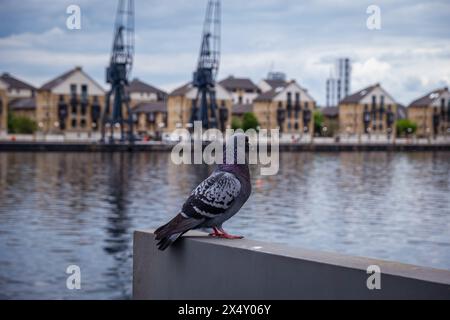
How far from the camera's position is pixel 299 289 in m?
4.56

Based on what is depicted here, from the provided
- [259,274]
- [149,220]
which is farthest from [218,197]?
[149,220]

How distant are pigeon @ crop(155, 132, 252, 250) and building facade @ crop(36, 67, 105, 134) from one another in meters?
81.9

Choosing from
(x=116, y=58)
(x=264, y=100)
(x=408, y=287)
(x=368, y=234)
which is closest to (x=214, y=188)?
(x=408, y=287)

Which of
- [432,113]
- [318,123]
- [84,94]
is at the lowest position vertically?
[318,123]

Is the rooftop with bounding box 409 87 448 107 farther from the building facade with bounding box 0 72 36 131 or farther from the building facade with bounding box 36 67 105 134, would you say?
the building facade with bounding box 0 72 36 131

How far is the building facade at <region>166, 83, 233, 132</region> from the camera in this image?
93.5m

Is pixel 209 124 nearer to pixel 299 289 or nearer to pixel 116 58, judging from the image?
pixel 116 58

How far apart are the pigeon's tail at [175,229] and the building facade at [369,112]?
10151 cm

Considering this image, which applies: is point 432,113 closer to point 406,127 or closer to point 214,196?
point 406,127

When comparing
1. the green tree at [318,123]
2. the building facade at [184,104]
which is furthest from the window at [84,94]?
the green tree at [318,123]

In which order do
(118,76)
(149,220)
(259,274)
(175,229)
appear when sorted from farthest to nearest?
(118,76), (149,220), (175,229), (259,274)

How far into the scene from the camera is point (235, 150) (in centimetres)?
509

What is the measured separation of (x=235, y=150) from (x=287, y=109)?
308 ft

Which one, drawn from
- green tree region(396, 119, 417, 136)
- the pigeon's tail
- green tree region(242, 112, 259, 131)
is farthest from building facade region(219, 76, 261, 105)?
the pigeon's tail
